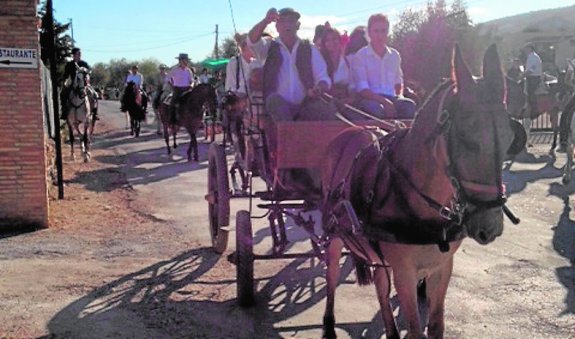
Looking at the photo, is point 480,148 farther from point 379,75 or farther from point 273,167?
point 379,75

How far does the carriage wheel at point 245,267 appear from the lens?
6016mm

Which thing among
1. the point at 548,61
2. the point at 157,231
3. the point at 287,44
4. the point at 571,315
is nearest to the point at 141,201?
the point at 157,231

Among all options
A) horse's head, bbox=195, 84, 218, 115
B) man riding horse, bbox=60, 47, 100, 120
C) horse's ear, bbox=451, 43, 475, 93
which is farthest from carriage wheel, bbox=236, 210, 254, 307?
man riding horse, bbox=60, 47, 100, 120

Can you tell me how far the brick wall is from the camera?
8773mm

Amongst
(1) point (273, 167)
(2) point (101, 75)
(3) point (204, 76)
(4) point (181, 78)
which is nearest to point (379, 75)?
(1) point (273, 167)

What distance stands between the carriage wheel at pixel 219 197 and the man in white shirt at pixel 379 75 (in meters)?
1.92

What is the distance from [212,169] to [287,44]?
2.44 m

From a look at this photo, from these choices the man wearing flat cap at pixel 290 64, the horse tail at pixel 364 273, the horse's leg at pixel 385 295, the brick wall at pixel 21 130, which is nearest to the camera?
the horse's leg at pixel 385 295

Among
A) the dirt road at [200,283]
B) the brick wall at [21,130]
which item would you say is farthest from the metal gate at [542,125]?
the brick wall at [21,130]

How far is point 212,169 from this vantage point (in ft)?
26.8

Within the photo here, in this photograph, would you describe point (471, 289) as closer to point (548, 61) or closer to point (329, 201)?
point (329, 201)

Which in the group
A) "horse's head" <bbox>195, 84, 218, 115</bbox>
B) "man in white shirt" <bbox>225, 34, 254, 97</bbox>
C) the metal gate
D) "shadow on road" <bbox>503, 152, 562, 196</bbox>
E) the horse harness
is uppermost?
"man in white shirt" <bbox>225, 34, 254, 97</bbox>

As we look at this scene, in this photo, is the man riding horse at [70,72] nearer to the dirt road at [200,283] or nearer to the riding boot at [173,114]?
the riding boot at [173,114]

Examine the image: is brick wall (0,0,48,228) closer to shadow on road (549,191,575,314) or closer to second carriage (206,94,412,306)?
second carriage (206,94,412,306)
